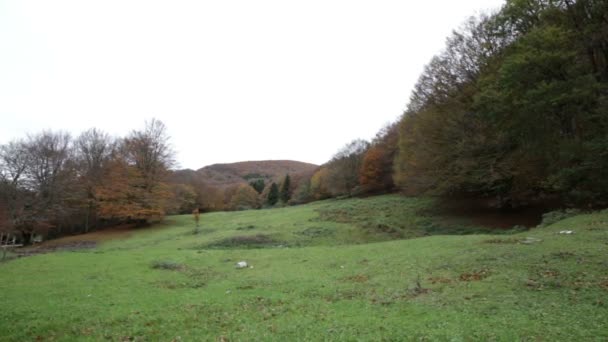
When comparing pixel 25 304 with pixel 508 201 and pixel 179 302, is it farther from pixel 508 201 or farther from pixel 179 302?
pixel 508 201

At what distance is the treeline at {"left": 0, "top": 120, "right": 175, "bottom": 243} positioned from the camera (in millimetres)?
42156

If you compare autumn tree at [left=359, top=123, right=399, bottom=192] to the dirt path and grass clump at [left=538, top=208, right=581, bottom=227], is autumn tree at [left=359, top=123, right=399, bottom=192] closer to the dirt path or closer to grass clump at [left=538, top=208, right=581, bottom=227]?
grass clump at [left=538, top=208, right=581, bottom=227]

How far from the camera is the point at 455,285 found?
Result: 9.73 m

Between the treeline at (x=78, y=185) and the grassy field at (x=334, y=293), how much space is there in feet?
80.2

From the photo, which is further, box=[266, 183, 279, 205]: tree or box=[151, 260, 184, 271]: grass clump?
box=[266, 183, 279, 205]: tree

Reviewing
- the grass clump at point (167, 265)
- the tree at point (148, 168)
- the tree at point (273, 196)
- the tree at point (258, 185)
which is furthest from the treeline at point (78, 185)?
the tree at point (258, 185)

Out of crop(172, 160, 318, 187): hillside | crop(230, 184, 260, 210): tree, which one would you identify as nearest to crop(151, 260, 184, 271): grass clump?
crop(230, 184, 260, 210): tree

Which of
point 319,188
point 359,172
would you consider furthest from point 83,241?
point 319,188

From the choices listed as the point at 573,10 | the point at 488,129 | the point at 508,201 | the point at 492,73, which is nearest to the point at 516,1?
the point at 573,10

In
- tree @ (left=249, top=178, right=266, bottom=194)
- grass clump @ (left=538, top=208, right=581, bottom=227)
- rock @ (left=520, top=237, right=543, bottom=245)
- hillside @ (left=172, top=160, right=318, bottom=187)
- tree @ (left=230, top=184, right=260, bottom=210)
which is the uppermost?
hillside @ (left=172, top=160, right=318, bottom=187)

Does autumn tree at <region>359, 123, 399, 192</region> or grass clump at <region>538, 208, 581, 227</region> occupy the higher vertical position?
autumn tree at <region>359, 123, 399, 192</region>

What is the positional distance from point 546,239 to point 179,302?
14060 millimetres

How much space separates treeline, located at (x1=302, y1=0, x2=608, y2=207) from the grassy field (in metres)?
5.31

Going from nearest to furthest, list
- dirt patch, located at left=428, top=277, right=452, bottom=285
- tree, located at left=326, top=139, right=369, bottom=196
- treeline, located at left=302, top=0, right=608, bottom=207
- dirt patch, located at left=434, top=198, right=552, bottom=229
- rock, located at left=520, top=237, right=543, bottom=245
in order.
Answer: dirt patch, located at left=428, top=277, right=452, bottom=285
rock, located at left=520, top=237, right=543, bottom=245
treeline, located at left=302, top=0, right=608, bottom=207
dirt patch, located at left=434, top=198, right=552, bottom=229
tree, located at left=326, top=139, right=369, bottom=196
